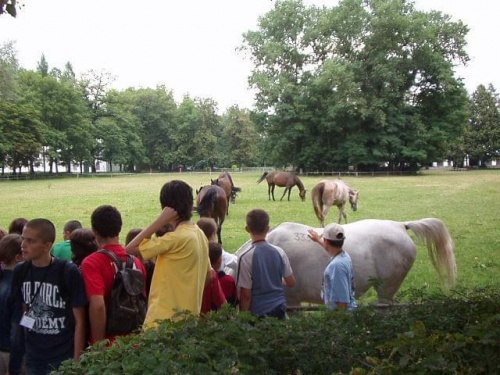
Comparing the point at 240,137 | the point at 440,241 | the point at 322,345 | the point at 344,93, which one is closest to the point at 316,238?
the point at 440,241

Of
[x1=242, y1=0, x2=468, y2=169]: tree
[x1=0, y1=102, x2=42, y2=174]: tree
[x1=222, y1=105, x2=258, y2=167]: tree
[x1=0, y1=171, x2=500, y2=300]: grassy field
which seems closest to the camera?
[x1=0, y1=171, x2=500, y2=300]: grassy field

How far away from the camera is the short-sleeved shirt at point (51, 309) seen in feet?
10.5

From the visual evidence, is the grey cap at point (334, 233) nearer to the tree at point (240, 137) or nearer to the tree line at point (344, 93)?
the tree line at point (344, 93)

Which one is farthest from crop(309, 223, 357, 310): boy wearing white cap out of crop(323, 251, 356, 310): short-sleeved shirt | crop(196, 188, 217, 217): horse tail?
crop(196, 188, 217, 217): horse tail

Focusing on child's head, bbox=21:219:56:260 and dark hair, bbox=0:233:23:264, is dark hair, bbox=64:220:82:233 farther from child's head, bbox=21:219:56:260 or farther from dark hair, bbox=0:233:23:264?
child's head, bbox=21:219:56:260

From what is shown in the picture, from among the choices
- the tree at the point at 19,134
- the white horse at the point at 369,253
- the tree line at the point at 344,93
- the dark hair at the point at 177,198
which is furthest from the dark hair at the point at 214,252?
the tree at the point at 19,134

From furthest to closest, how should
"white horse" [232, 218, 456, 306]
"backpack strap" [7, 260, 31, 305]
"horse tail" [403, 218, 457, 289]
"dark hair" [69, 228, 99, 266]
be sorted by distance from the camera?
"horse tail" [403, 218, 457, 289], "white horse" [232, 218, 456, 306], "dark hair" [69, 228, 99, 266], "backpack strap" [7, 260, 31, 305]

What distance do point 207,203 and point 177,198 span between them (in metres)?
7.34

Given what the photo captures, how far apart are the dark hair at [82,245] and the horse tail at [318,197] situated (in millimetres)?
10409

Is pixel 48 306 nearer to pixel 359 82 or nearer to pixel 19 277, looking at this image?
pixel 19 277

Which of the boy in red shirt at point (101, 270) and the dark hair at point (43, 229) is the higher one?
the dark hair at point (43, 229)

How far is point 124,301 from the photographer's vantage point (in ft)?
10.7

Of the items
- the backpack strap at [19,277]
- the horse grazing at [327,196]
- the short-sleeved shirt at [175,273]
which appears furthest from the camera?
the horse grazing at [327,196]

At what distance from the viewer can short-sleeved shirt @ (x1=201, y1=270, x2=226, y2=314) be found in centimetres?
372
